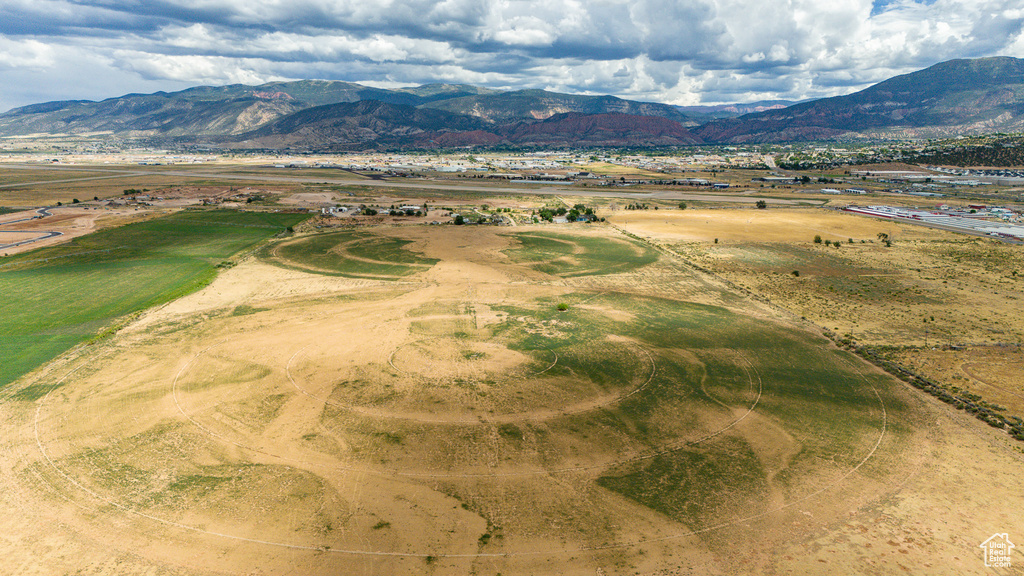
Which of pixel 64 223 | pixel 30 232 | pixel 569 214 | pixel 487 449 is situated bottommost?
pixel 487 449

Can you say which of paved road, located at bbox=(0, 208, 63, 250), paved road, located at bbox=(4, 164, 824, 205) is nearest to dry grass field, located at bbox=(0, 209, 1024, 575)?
paved road, located at bbox=(0, 208, 63, 250)


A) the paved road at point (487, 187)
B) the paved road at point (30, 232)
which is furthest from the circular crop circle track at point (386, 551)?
the paved road at point (487, 187)

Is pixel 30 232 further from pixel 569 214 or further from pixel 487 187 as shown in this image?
pixel 487 187

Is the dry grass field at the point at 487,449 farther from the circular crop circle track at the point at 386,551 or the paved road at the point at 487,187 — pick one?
the paved road at the point at 487,187

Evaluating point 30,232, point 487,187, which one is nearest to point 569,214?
point 487,187

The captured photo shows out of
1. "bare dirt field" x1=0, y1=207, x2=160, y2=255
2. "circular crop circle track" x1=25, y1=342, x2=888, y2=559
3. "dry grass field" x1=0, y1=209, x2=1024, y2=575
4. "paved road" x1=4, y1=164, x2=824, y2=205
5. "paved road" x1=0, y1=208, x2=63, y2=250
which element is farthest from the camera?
"paved road" x1=4, y1=164, x2=824, y2=205

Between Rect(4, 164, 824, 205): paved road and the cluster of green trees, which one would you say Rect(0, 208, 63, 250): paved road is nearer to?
Rect(4, 164, 824, 205): paved road

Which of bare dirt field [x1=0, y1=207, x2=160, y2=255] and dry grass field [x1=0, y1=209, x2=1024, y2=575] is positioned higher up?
bare dirt field [x1=0, y1=207, x2=160, y2=255]

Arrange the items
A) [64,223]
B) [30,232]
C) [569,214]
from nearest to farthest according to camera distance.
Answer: [30,232]
[64,223]
[569,214]

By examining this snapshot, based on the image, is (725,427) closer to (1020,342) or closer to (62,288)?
(1020,342)
